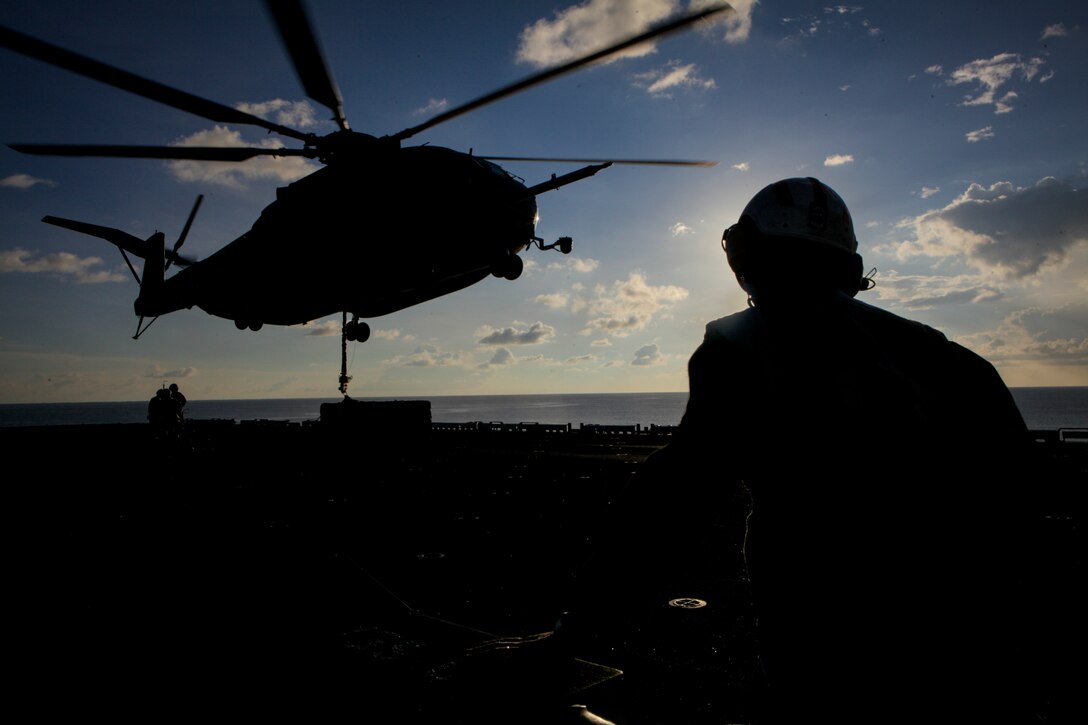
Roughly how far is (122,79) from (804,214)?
1001cm

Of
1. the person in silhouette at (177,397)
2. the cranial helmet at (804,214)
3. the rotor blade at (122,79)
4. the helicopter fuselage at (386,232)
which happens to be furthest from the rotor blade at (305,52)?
the person in silhouette at (177,397)

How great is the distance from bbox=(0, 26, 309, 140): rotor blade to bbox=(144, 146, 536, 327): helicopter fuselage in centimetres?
271

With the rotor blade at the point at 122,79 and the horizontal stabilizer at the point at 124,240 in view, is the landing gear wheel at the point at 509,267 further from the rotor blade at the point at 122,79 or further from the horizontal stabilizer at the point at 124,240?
the horizontal stabilizer at the point at 124,240

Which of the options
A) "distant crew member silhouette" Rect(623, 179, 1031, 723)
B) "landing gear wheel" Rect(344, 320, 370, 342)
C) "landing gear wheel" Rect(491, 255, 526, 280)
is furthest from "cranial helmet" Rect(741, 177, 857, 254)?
"landing gear wheel" Rect(344, 320, 370, 342)

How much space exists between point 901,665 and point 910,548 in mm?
279

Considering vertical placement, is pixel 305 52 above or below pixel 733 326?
above

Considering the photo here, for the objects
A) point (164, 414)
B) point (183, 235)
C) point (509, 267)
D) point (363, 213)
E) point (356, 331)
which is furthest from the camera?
point (183, 235)

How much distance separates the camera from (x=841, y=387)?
4.91ft

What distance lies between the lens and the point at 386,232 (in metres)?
13.1

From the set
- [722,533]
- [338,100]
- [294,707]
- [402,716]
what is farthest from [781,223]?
[338,100]

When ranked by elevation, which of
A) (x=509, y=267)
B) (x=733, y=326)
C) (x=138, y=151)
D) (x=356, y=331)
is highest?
(x=138, y=151)

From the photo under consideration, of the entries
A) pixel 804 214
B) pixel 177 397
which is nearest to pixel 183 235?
pixel 177 397

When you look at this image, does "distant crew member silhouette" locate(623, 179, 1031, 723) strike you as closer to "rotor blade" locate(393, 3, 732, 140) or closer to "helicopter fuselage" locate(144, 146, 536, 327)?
"rotor blade" locate(393, 3, 732, 140)

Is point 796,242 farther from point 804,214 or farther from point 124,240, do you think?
point 124,240
